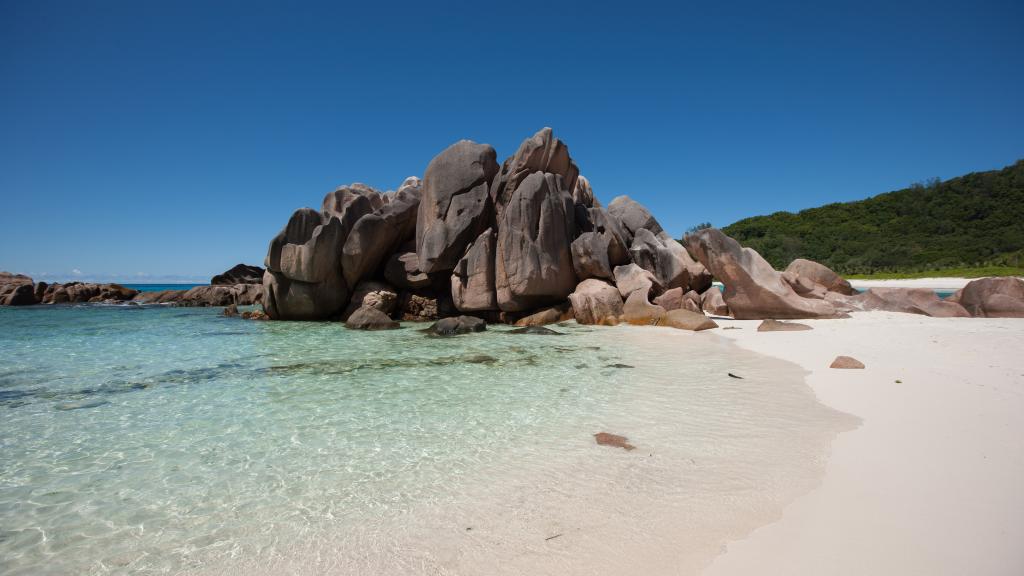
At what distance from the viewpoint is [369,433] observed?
18.9 feet

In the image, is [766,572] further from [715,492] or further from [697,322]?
[697,322]

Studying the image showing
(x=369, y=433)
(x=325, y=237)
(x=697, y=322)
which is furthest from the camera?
(x=325, y=237)

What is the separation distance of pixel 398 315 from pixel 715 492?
18743 millimetres

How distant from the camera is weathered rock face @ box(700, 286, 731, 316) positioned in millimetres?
19938

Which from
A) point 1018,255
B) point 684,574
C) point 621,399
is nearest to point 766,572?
point 684,574

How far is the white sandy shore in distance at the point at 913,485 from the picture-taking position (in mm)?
2758

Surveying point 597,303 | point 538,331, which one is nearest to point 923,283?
point 597,303

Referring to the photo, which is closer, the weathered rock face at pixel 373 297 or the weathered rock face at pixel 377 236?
the weathered rock face at pixel 373 297

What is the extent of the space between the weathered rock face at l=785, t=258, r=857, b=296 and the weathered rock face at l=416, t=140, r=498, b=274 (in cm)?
1366

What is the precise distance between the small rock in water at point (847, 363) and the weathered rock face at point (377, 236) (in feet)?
57.7

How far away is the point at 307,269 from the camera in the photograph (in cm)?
2019

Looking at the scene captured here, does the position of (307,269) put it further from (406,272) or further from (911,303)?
(911,303)

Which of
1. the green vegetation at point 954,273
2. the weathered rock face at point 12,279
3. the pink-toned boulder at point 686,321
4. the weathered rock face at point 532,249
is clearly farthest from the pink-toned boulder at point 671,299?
the weathered rock face at point 12,279

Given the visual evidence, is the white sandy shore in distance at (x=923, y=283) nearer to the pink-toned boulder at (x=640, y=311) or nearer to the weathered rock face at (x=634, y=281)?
the weathered rock face at (x=634, y=281)
